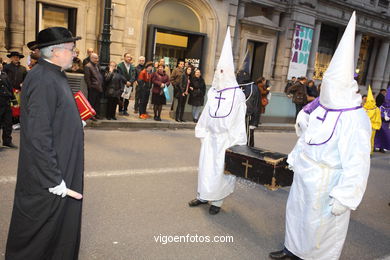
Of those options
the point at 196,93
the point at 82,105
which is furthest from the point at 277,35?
the point at 82,105

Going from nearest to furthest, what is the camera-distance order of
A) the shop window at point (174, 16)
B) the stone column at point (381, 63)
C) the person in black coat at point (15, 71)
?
the person in black coat at point (15, 71), the shop window at point (174, 16), the stone column at point (381, 63)

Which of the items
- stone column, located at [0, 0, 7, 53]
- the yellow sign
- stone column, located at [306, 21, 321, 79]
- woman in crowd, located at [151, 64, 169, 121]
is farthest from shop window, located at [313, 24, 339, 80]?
stone column, located at [0, 0, 7, 53]

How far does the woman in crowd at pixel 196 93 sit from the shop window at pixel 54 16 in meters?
5.90

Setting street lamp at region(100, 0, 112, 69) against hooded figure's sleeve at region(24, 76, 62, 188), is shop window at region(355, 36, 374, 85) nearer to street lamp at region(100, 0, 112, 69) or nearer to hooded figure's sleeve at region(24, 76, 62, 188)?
street lamp at region(100, 0, 112, 69)

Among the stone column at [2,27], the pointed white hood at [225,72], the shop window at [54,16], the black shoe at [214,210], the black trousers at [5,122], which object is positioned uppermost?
the shop window at [54,16]

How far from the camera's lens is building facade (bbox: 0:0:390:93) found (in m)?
13.3

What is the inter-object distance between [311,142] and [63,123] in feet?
7.08

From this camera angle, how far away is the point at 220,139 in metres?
4.62

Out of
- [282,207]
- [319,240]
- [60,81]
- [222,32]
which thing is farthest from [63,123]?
[222,32]

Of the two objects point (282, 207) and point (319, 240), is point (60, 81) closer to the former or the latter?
point (319, 240)

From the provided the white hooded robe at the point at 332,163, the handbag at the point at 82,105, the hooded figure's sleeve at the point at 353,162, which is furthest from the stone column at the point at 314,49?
the handbag at the point at 82,105

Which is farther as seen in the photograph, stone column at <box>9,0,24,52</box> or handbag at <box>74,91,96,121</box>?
stone column at <box>9,0,24,52</box>

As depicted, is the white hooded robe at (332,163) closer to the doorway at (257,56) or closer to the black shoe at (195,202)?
the black shoe at (195,202)

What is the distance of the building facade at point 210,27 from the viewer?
13344 mm
